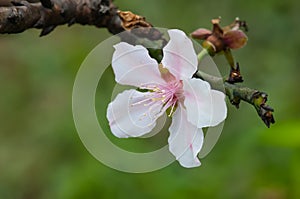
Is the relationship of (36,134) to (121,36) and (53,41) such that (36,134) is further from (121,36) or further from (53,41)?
(121,36)

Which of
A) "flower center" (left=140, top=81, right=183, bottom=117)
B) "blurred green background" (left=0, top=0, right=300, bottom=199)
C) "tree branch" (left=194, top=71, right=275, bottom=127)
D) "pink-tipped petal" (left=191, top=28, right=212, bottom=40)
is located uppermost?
"tree branch" (left=194, top=71, right=275, bottom=127)

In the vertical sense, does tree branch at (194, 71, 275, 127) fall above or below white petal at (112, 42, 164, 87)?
above

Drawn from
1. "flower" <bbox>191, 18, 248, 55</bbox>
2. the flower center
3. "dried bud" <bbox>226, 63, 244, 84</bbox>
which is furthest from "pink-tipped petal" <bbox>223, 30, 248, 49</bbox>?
"dried bud" <bbox>226, 63, 244, 84</bbox>

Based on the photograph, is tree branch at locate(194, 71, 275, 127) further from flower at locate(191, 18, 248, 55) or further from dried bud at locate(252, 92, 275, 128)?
flower at locate(191, 18, 248, 55)

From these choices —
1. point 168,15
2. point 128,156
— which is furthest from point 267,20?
point 128,156

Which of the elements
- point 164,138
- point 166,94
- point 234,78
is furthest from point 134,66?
point 164,138

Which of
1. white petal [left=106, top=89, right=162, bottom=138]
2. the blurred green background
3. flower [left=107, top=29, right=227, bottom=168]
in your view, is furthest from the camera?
the blurred green background
